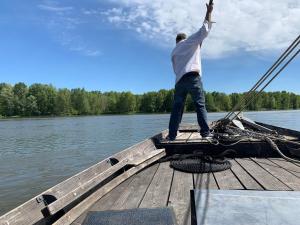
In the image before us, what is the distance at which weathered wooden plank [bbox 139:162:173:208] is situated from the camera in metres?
3.02

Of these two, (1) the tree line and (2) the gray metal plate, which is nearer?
(2) the gray metal plate

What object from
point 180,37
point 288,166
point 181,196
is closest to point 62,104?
point 180,37

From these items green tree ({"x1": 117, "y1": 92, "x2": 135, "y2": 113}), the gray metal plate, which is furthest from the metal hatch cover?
green tree ({"x1": 117, "y1": 92, "x2": 135, "y2": 113})

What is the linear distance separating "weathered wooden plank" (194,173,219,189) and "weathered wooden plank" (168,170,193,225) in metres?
0.06

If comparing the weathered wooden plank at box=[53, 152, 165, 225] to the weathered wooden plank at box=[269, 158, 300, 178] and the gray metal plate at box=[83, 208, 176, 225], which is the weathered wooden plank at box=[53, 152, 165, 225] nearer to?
the gray metal plate at box=[83, 208, 176, 225]

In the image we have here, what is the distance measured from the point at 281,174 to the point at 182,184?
1.13 metres

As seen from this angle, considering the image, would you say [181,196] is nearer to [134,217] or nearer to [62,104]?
[134,217]

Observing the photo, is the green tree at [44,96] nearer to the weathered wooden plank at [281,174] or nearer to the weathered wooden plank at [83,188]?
the weathered wooden plank at [83,188]

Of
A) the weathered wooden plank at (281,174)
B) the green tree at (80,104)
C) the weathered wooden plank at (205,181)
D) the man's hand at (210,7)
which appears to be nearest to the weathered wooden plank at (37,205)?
the weathered wooden plank at (205,181)

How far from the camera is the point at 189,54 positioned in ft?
18.7

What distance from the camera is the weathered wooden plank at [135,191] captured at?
302 cm

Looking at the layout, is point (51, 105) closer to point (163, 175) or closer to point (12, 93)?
point (12, 93)

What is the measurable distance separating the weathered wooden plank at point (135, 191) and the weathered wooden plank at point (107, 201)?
0.04 metres

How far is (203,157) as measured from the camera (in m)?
4.76
